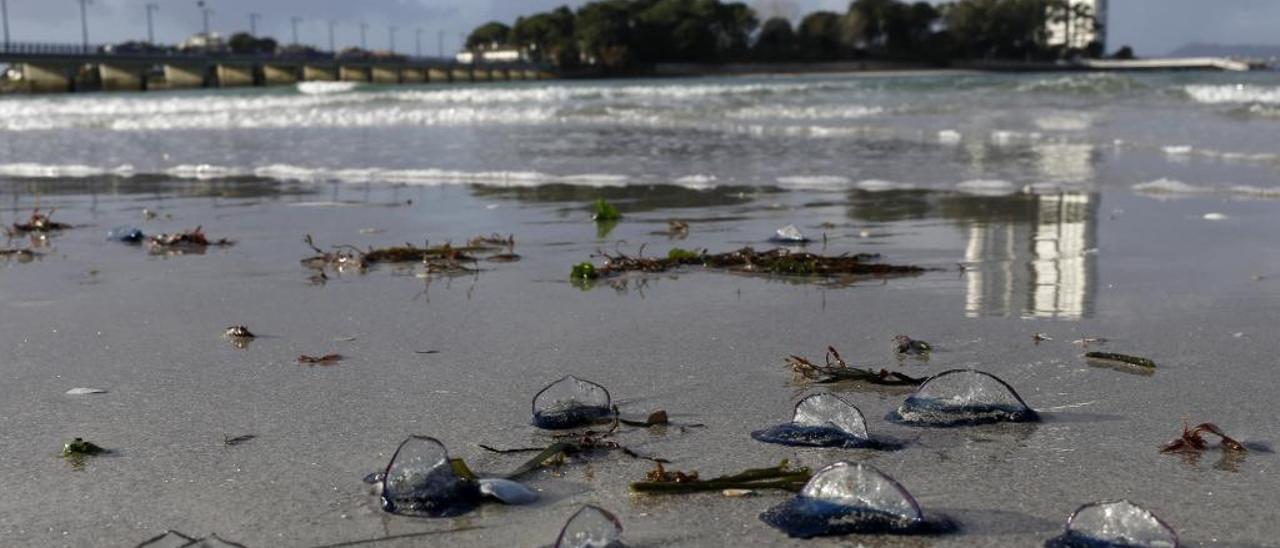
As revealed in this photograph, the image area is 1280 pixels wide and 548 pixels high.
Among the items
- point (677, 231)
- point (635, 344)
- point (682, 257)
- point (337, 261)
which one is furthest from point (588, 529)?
point (677, 231)

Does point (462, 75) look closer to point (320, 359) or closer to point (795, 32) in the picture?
point (795, 32)

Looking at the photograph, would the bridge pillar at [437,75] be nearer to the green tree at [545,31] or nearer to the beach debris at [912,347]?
the green tree at [545,31]

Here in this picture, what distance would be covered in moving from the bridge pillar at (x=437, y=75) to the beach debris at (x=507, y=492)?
9385cm

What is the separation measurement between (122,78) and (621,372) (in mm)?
75288

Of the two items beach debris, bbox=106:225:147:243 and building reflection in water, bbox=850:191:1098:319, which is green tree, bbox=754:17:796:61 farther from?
beach debris, bbox=106:225:147:243

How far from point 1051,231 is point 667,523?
13.5 ft

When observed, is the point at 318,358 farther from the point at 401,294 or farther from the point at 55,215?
the point at 55,215

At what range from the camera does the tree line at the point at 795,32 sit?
372 feet

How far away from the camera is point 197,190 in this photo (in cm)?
913

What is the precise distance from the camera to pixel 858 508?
1981 millimetres

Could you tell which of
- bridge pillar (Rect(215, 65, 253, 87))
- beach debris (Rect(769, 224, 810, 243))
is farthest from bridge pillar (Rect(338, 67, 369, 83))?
beach debris (Rect(769, 224, 810, 243))

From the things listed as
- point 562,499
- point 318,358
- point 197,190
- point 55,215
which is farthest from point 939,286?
point 197,190

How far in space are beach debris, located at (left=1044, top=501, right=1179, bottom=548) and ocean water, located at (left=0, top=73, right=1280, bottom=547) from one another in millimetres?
94

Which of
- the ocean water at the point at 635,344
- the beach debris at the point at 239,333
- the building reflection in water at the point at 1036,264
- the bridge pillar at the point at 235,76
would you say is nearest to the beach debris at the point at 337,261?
the ocean water at the point at 635,344
